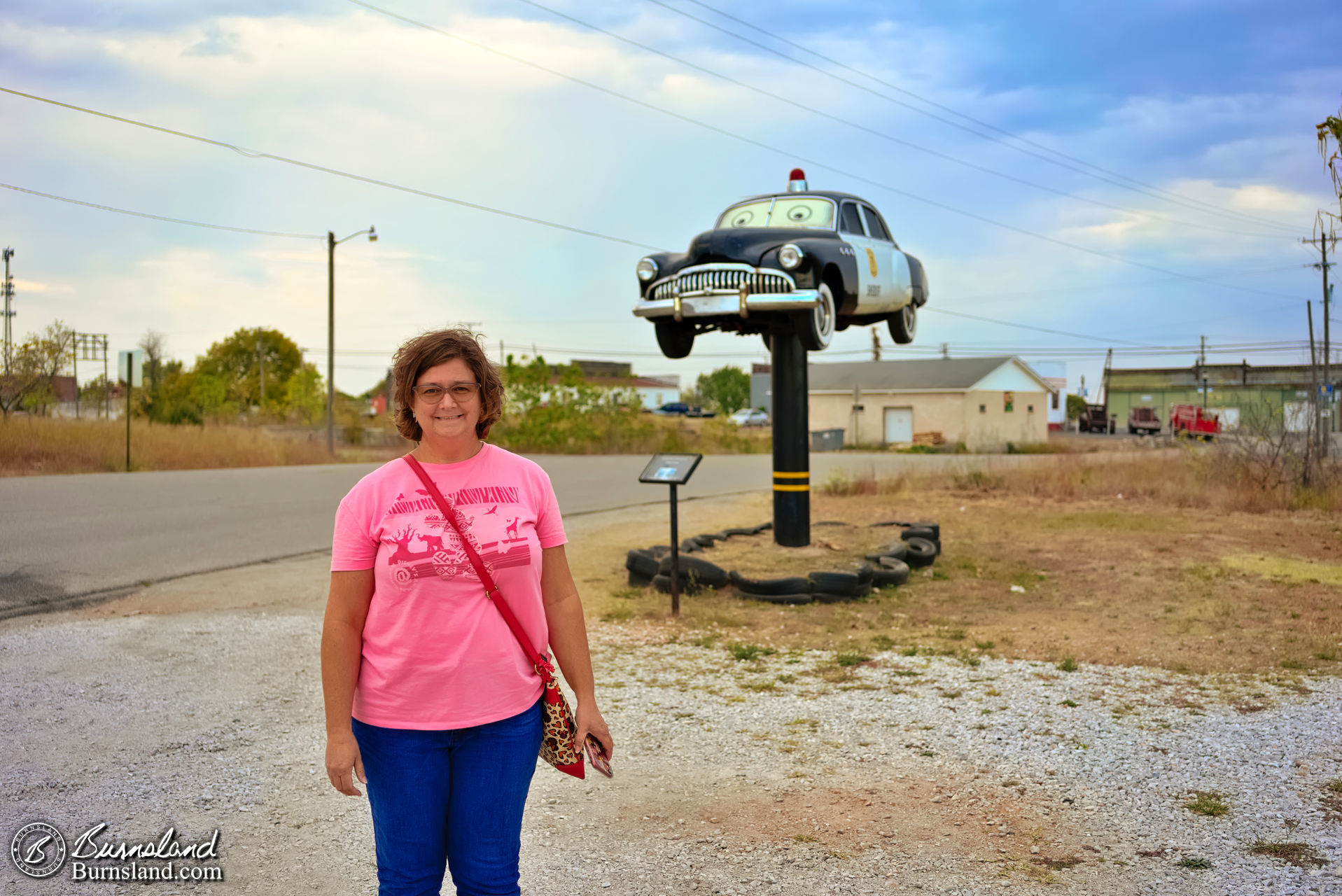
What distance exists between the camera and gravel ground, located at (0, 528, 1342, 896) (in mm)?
3736

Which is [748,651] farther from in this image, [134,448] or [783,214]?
[134,448]

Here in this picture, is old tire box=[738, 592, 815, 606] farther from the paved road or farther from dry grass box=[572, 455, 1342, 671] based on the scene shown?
the paved road

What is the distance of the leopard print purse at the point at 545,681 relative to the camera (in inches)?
99.1

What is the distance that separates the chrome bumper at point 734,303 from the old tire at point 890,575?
271cm

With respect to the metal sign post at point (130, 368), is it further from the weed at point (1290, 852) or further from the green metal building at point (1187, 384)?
the green metal building at point (1187, 384)

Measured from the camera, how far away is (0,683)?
246 inches

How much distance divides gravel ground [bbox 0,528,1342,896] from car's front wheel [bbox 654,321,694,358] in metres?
5.04

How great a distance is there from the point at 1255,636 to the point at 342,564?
7101 millimetres

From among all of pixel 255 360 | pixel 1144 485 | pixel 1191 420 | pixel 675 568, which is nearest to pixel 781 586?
pixel 675 568

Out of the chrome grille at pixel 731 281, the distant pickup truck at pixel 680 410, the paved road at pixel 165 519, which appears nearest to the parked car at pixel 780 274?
the chrome grille at pixel 731 281

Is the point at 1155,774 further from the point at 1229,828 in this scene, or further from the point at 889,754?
the point at 889,754

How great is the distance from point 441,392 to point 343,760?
0.93 meters

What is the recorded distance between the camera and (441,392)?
2.64 metres

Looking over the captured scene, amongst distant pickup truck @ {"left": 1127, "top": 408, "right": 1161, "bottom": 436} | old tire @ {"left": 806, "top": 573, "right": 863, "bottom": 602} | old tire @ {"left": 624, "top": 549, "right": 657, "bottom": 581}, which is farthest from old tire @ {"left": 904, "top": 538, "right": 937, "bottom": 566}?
distant pickup truck @ {"left": 1127, "top": 408, "right": 1161, "bottom": 436}
